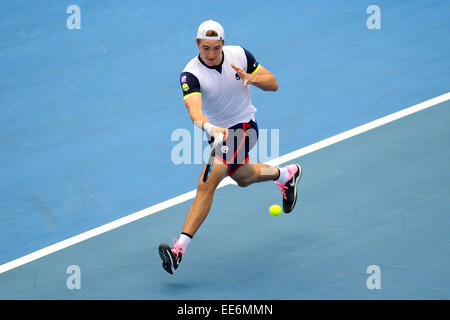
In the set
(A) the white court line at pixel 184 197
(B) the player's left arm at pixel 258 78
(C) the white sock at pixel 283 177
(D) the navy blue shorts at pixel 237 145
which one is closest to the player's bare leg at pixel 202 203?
(D) the navy blue shorts at pixel 237 145

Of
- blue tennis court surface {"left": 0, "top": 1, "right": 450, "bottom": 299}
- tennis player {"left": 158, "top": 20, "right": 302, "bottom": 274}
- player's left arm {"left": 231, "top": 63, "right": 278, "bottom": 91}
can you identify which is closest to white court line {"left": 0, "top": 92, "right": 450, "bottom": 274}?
blue tennis court surface {"left": 0, "top": 1, "right": 450, "bottom": 299}

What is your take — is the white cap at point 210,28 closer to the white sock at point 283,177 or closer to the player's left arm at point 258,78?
the player's left arm at point 258,78

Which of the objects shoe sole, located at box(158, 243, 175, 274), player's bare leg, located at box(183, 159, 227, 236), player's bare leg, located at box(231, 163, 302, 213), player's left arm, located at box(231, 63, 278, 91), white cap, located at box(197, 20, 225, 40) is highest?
white cap, located at box(197, 20, 225, 40)

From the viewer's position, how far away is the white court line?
7.95m

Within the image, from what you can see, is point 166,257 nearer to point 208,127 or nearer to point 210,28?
point 208,127

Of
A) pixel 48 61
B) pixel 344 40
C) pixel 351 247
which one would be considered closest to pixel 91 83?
pixel 48 61

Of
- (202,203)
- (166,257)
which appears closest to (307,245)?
(202,203)

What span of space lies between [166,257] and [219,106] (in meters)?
1.57

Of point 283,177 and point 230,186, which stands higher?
point 230,186

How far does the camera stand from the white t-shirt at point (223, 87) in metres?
7.34

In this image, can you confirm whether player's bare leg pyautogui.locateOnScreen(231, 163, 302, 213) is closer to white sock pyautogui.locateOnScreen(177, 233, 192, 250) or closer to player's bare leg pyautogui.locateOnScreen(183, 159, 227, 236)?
player's bare leg pyautogui.locateOnScreen(183, 159, 227, 236)

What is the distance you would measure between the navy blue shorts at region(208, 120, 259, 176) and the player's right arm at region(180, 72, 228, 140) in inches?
16.5

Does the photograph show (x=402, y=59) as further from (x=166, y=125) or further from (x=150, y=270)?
(x=150, y=270)

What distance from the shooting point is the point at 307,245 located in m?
7.66
